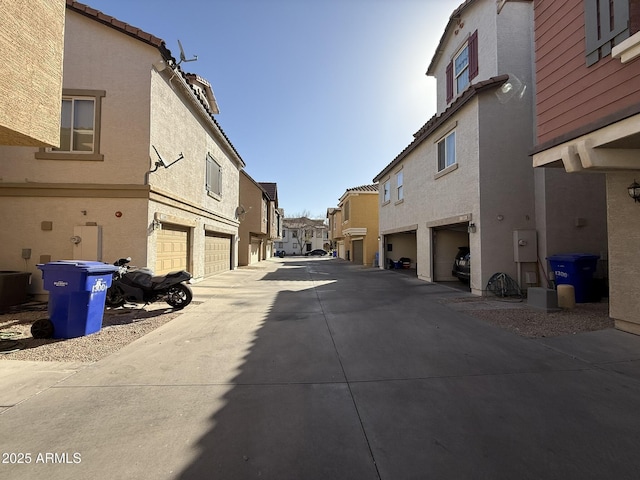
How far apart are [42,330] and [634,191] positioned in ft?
34.7

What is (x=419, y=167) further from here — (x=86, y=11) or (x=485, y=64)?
(x=86, y=11)

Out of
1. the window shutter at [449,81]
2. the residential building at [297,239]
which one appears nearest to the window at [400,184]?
the window shutter at [449,81]

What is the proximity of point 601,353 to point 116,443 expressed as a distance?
6312 millimetres

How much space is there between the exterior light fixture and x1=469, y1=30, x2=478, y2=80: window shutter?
7609mm

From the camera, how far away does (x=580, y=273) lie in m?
8.04

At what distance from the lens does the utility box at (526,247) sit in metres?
9.12

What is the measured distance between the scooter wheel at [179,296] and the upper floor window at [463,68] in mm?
12272

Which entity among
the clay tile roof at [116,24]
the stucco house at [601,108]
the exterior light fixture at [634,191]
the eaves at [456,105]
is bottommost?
the exterior light fixture at [634,191]

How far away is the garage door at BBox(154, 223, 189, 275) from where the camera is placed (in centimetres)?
920

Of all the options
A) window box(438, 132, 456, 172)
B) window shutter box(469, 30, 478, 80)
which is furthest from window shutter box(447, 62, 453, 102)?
window box(438, 132, 456, 172)

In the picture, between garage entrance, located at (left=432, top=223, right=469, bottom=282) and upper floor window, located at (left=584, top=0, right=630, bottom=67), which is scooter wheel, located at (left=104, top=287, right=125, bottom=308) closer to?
upper floor window, located at (left=584, top=0, right=630, bottom=67)

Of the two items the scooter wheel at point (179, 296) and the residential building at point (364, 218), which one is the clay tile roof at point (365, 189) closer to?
the residential building at point (364, 218)

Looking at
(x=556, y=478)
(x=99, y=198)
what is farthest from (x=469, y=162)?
(x=99, y=198)

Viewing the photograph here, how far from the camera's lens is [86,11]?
824 centimetres
